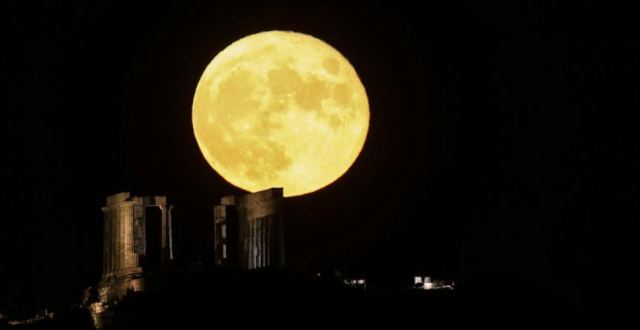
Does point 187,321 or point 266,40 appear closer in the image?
point 187,321

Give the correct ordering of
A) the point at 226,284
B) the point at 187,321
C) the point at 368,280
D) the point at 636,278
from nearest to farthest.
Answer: the point at 187,321 < the point at 226,284 < the point at 368,280 < the point at 636,278

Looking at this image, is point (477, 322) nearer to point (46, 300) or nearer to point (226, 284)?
point (226, 284)

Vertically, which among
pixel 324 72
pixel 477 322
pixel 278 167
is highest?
pixel 324 72

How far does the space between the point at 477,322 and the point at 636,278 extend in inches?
936

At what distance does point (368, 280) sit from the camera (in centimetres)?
10106

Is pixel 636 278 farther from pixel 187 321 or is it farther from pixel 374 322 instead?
pixel 187 321

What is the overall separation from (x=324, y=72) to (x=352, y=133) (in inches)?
195

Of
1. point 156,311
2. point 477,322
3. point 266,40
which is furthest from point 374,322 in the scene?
point 266,40

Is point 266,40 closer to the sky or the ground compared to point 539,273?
closer to the sky

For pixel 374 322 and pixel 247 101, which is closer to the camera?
pixel 374 322

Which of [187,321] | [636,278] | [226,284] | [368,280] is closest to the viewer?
[187,321]

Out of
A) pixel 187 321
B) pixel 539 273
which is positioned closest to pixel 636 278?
pixel 539 273

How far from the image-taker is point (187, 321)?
83438 millimetres

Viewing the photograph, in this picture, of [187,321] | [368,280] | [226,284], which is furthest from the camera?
[368,280]
